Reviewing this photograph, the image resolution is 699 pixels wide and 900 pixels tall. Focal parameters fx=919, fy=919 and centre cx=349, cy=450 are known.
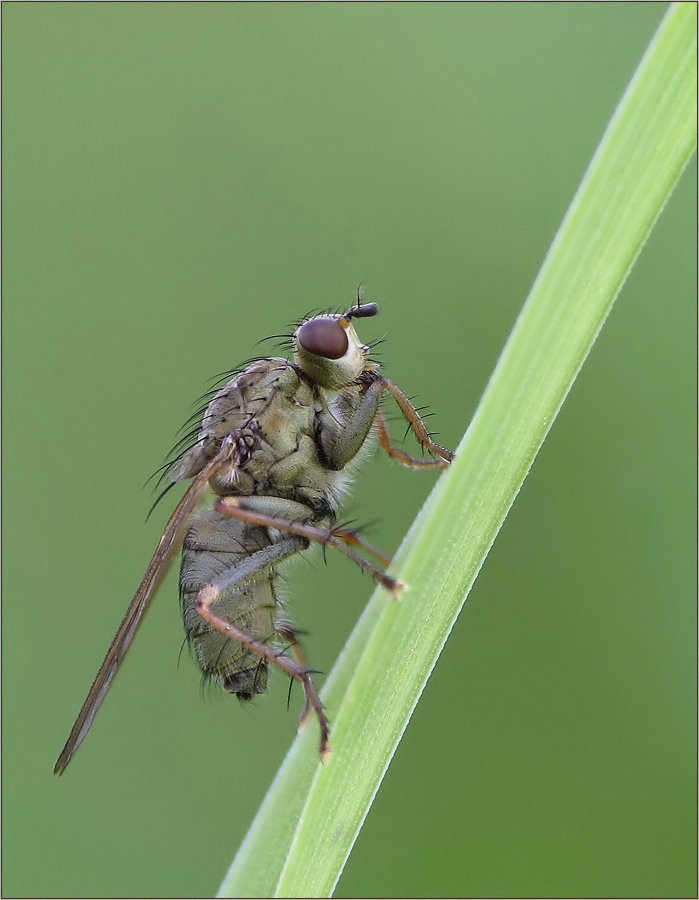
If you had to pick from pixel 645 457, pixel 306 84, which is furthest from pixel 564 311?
pixel 306 84

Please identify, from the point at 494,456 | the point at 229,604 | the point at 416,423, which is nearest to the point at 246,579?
the point at 229,604

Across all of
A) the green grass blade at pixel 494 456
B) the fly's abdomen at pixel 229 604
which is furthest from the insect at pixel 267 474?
the green grass blade at pixel 494 456

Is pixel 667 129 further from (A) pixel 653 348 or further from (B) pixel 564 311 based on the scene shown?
(A) pixel 653 348

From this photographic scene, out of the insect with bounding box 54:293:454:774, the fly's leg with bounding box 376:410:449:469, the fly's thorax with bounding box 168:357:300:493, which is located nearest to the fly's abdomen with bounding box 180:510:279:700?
the insect with bounding box 54:293:454:774

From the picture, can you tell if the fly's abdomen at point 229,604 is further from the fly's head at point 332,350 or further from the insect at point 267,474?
the fly's head at point 332,350

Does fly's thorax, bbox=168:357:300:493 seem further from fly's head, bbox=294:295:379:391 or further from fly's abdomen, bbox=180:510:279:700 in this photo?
fly's abdomen, bbox=180:510:279:700

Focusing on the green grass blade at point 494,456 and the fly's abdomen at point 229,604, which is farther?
the fly's abdomen at point 229,604
